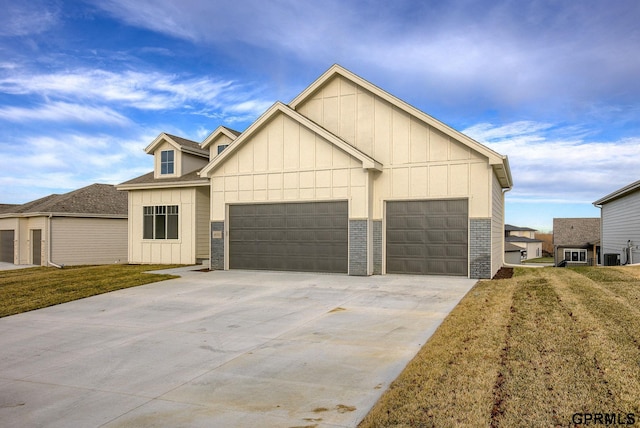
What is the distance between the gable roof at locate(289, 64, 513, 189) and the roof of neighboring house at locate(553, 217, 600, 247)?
1201 inches

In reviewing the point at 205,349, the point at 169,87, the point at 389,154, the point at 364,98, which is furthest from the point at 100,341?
the point at 169,87

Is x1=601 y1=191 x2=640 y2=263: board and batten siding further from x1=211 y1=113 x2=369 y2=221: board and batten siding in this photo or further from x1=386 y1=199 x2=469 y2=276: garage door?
x1=211 y1=113 x2=369 y2=221: board and batten siding

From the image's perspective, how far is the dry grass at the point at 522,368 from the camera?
14.4 feet

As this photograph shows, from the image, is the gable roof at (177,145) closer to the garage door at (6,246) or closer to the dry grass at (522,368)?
the garage door at (6,246)

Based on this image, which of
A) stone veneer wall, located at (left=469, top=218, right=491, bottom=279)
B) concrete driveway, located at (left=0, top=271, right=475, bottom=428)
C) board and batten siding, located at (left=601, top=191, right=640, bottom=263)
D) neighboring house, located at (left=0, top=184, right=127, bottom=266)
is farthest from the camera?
neighboring house, located at (left=0, top=184, right=127, bottom=266)

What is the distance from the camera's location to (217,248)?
18812mm

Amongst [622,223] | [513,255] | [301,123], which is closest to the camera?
[301,123]

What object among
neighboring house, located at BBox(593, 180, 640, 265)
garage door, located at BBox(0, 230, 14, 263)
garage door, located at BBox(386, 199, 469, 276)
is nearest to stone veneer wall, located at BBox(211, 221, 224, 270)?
garage door, located at BBox(386, 199, 469, 276)

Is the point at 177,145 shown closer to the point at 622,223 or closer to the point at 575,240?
the point at 622,223

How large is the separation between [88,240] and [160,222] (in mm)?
7417

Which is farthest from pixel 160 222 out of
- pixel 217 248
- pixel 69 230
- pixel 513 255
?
pixel 513 255

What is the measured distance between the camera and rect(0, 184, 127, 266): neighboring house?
2519cm

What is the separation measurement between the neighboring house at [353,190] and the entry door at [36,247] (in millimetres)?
13693

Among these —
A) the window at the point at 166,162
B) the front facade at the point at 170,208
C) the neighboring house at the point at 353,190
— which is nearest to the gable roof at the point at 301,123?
the neighboring house at the point at 353,190
